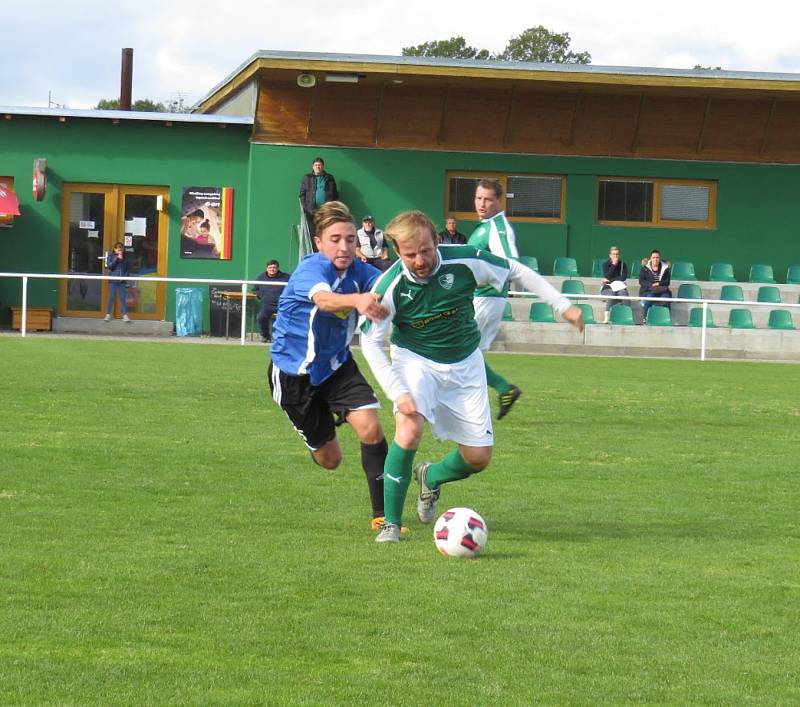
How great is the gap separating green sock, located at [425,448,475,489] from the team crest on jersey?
2.94ft

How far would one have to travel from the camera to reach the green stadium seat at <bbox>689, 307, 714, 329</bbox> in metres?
24.9

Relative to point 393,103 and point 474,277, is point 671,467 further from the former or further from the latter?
point 393,103

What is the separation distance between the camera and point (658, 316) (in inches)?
986

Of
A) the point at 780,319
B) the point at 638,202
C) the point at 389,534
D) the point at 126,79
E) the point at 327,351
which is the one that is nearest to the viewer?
the point at 389,534

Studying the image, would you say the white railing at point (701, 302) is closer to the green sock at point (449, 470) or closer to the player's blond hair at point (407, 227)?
the green sock at point (449, 470)

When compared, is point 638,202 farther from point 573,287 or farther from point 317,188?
point 317,188

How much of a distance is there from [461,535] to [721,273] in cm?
2322

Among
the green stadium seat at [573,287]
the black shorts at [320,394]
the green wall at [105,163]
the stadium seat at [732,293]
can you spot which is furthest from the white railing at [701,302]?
the black shorts at [320,394]

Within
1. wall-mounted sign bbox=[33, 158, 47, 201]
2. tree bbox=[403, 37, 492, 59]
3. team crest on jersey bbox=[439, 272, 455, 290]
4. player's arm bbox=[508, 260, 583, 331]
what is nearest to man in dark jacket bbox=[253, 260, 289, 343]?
wall-mounted sign bbox=[33, 158, 47, 201]

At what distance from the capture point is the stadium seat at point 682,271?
1102 inches

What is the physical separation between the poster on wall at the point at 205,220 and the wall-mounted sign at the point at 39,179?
2874 millimetres

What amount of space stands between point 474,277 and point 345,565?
171 centimetres

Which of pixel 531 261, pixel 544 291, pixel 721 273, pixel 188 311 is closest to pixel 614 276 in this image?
pixel 531 261

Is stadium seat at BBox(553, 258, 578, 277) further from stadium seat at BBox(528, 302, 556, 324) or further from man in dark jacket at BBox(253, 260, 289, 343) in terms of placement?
man in dark jacket at BBox(253, 260, 289, 343)
